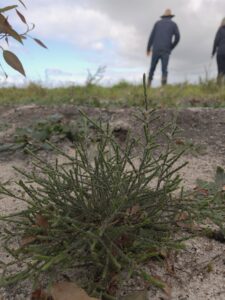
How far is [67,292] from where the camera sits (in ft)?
4.42

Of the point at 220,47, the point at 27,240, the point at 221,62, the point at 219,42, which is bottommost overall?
the point at 27,240

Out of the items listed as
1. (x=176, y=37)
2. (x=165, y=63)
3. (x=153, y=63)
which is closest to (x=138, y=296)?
(x=165, y=63)

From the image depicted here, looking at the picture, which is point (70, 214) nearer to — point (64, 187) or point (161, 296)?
point (64, 187)

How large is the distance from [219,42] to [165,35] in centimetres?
123

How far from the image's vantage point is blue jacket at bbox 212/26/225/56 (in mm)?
9789

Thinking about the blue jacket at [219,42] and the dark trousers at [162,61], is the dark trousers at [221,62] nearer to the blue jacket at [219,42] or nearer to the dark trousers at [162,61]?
the blue jacket at [219,42]

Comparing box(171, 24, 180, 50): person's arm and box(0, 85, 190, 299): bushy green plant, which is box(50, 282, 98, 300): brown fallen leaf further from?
box(171, 24, 180, 50): person's arm

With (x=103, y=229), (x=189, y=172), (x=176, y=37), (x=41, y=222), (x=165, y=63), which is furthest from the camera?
(x=176, y=37)

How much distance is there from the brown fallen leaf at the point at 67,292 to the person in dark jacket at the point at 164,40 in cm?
885

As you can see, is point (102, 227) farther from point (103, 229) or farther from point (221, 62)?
point (221, 62)

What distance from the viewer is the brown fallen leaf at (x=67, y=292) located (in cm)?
132

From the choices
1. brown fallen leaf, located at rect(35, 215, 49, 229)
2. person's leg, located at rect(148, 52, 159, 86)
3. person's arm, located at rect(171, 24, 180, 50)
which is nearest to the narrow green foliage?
brown fallen leaf, located at rect(35, 215, 49, 229)

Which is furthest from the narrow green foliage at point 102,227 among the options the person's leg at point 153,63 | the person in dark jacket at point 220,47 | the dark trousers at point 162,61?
the person's leg at point 153,63

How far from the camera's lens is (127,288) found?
4.76 feet
